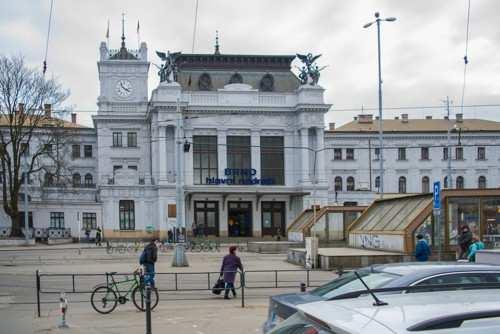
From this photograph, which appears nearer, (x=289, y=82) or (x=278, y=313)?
(x=278, y=313)

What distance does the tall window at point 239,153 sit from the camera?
258ft

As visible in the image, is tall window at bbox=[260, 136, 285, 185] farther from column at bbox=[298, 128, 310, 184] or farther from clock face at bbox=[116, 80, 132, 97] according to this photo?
clock face at bbox=[116, 80, 132, 97]

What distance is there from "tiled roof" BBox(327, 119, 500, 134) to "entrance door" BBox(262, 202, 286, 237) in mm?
17471

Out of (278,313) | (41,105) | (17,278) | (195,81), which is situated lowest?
(17,278)

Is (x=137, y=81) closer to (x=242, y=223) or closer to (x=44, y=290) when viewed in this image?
(x=242, y=223)

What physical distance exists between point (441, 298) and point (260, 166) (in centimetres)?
7556

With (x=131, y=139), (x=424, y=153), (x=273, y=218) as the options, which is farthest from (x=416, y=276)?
(x=424, y=153)

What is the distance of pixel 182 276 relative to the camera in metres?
25.4

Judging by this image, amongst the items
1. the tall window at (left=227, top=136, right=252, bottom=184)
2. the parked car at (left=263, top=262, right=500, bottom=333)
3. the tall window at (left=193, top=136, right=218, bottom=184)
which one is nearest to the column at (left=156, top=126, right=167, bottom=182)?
the tall window at (left=193, top=136, right=218, bottom=184)

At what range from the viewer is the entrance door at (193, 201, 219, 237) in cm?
7831

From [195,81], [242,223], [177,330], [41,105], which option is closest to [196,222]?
[242,223]

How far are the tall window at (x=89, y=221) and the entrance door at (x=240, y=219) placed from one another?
14656 mm

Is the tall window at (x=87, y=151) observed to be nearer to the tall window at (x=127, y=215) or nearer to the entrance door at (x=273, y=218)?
the tall window at (x=127, y=215)

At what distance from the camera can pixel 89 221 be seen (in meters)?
76.9
